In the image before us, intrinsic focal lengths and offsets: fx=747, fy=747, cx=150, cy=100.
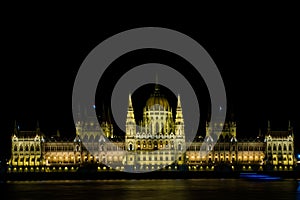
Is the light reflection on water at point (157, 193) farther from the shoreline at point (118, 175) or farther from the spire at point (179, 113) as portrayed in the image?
the spire at point (179, 113)

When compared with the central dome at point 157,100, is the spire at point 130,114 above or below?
below

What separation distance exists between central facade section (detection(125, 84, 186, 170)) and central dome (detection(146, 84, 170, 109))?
1.67 m

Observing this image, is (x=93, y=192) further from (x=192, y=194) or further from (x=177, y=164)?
(x=177, y=164)

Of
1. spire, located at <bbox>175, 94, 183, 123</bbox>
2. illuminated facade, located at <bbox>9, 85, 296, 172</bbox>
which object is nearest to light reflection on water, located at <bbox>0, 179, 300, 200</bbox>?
illuminated facade, located at <bbox>9, 85, 296, 172</bbox>

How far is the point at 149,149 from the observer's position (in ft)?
440

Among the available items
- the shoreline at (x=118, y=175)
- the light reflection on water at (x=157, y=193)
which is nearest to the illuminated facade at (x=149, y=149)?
the shoreline at (x=118, y=175)

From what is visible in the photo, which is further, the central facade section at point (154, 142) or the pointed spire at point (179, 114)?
the pointed spire at point (179, 114)

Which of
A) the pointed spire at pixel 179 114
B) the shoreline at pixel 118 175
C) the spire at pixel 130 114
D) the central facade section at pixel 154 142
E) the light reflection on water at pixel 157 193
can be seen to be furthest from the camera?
the pointed spire at pixel 179 114

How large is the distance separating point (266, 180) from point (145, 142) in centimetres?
4548

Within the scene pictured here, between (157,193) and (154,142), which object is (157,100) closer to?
(154,142)

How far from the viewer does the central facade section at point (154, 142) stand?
13288 cm

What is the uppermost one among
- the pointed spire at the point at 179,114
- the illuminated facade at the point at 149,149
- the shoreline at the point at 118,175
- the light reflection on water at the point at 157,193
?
the pointed spire at the point at 179,114

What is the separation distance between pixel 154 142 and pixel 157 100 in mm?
9835

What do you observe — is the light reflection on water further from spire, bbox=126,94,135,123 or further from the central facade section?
spire, bbox=126,94,135,123
